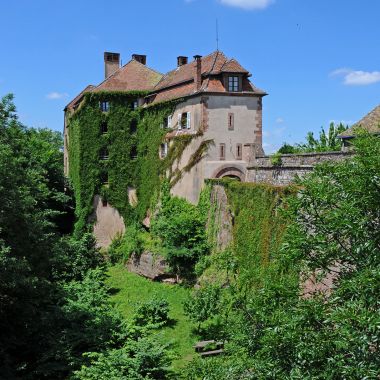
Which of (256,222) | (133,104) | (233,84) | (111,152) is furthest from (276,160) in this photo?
(111,152)

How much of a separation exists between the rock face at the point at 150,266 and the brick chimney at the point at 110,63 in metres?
17.4

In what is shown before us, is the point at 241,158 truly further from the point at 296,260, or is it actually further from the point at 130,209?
the point at 296,260

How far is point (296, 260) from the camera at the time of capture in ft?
35.2

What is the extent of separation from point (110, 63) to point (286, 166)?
25354mm

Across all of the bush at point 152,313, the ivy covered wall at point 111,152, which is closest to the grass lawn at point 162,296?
the bush at point 152,313

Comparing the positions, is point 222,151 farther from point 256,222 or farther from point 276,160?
point 256,222

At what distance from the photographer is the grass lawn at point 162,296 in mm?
24594

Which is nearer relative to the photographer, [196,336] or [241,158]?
[196,336]

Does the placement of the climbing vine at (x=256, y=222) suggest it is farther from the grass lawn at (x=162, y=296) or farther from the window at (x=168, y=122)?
the window at (x=168, y=122)

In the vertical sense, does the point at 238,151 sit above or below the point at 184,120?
below

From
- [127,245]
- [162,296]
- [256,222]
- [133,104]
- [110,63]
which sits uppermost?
[110,63]

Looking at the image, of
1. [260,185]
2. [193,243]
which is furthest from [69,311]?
[260,185]

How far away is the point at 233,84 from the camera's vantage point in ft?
109

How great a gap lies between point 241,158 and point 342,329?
2505 cm
